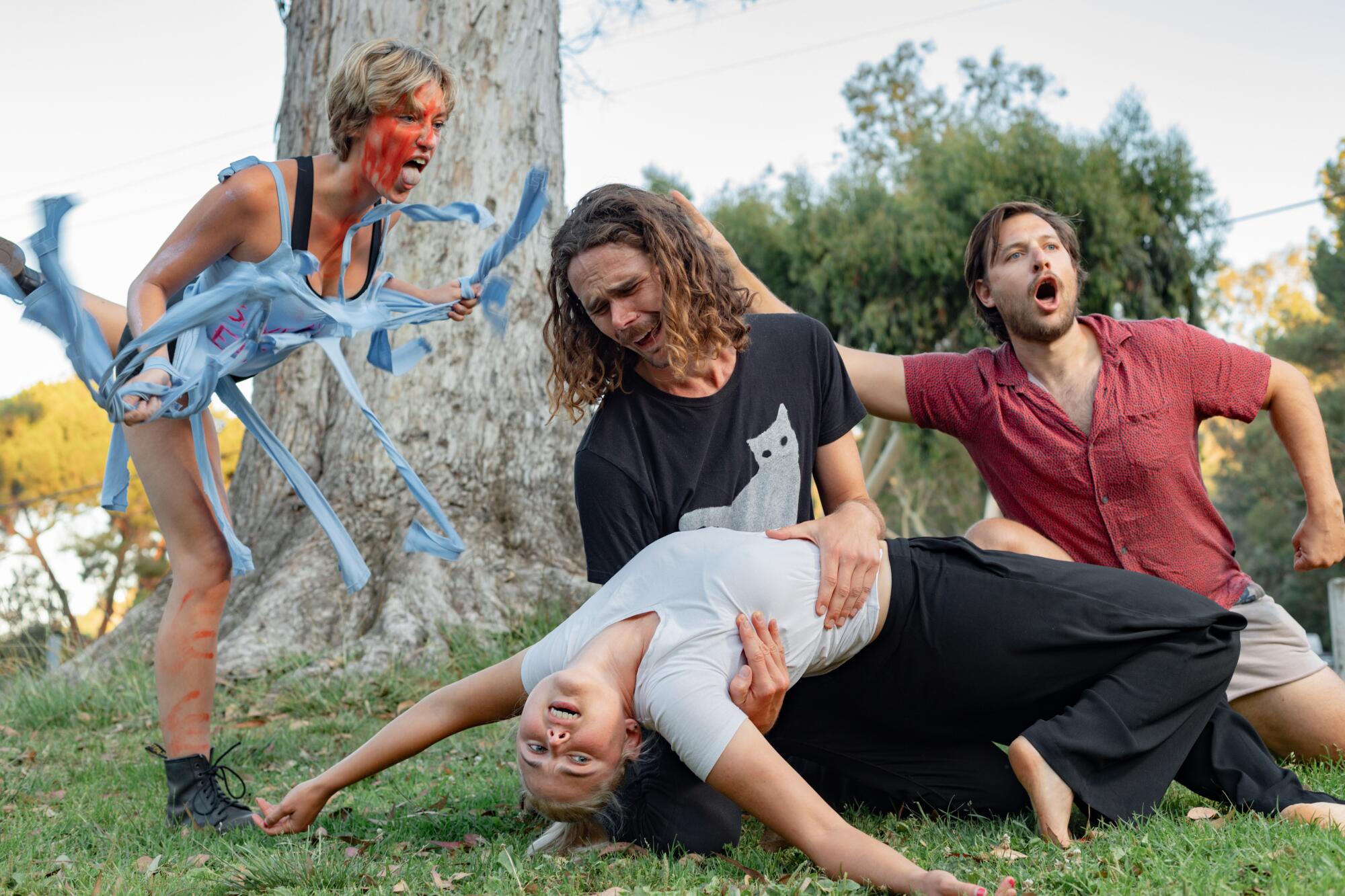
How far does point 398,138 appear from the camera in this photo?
3660mm

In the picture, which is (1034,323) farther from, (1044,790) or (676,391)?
(1044,790)

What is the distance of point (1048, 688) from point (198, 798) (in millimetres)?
2547

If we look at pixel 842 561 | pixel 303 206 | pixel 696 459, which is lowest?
pixel 842 561

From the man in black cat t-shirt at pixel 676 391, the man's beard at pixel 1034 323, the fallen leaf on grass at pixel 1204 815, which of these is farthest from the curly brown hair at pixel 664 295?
the fallen leaf on grass at pixel 1204 815

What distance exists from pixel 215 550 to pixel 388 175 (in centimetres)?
136

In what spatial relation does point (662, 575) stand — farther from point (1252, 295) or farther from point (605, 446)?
point (1252, 295)

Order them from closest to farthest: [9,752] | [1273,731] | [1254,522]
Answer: [1273,731], [9,752], [1254,522]

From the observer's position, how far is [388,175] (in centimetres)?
367

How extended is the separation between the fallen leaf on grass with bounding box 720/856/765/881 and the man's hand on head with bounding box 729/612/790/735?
1.06 feet

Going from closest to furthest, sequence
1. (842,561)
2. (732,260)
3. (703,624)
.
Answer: (703,624) < (842,561) < (732,260)

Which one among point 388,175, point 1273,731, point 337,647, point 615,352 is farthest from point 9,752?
point 1273,731

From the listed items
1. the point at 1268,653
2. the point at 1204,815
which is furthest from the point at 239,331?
the point at 1268,653

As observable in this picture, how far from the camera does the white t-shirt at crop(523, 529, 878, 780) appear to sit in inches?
98.3

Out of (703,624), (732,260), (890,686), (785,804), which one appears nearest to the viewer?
(785,804)
